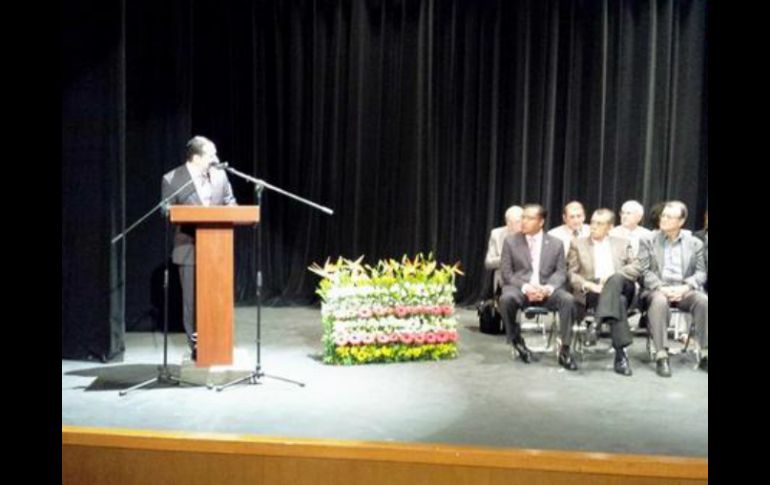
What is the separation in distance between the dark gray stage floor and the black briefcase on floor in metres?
0.82

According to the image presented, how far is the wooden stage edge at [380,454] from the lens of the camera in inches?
68.2

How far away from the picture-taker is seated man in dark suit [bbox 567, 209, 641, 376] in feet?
17.8

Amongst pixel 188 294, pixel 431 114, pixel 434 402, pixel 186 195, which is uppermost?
pixel 431 114

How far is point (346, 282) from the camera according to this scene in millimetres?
5559

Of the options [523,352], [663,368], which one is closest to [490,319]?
[523,352]

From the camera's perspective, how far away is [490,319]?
22.7 feet

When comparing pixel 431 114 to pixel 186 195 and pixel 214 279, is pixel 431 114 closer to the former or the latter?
pixel 186 195

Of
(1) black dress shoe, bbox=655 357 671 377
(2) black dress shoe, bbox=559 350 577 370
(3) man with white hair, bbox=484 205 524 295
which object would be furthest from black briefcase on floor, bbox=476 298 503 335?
(1) black dress shoe, bbox=655 357 671 377

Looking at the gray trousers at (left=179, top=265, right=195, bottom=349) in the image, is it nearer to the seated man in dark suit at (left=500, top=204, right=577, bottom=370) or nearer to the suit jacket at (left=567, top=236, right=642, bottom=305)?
the seated man in dark suit at (left=500, top=204, right=577, bottom=370)

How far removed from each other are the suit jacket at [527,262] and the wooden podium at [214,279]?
194 cm

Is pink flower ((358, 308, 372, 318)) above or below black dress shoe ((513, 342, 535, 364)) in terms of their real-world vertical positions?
above

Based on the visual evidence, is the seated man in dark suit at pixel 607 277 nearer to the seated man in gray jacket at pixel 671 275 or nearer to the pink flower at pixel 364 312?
the seated man in gray jacket at pixel 671 275

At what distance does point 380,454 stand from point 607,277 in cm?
432

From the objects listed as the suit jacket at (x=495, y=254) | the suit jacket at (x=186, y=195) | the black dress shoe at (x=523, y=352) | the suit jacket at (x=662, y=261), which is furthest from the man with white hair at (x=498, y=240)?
the suit jacket at (x=186, y=195)
